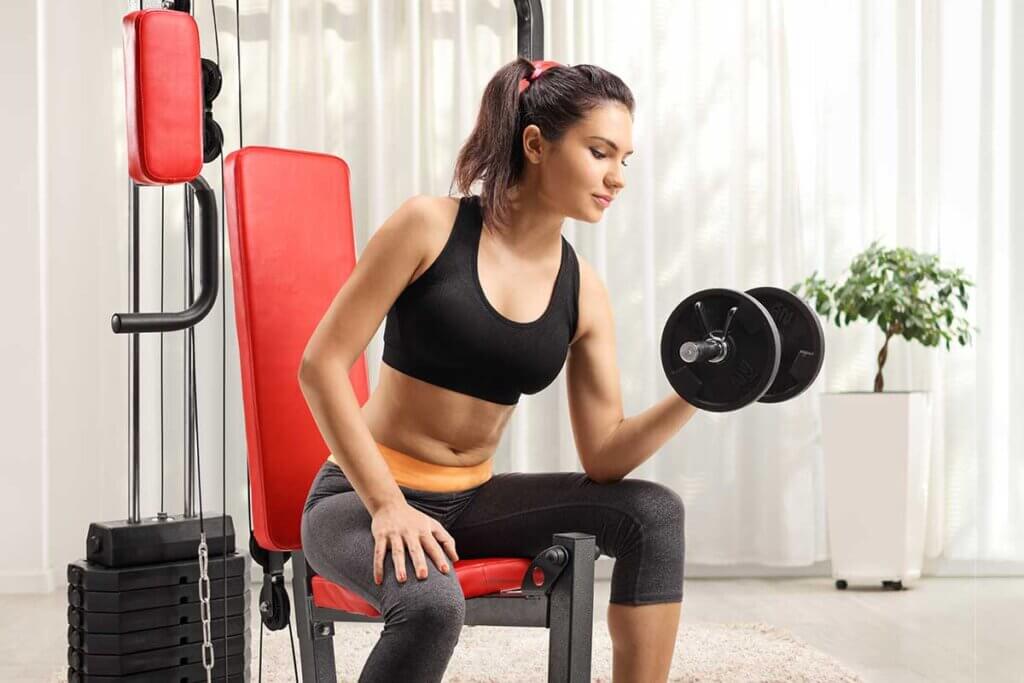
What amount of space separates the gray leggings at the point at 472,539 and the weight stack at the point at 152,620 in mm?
282

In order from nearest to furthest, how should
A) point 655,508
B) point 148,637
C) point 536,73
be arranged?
point 655,508, point 536,73, point 148,637

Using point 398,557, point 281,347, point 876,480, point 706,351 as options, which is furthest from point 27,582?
point 706,351

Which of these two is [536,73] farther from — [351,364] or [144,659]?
[144,659]

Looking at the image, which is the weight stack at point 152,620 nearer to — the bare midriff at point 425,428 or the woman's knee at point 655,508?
the bare midriff at point 425,428

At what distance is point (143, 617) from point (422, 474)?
486 mm

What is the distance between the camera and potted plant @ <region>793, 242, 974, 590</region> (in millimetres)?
3248

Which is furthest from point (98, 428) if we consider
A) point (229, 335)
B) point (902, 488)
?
point (902, 488)

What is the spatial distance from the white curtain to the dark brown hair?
6.38 feet

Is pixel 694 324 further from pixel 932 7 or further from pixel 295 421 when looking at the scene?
pixel 932 7

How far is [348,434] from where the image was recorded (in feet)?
4.51

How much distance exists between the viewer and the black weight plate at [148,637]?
1630 mm

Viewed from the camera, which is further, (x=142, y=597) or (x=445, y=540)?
(x=142, y=597)

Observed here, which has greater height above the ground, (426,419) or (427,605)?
(426,419)

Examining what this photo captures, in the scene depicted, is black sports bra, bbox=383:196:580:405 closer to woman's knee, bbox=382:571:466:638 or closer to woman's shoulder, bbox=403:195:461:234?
woman's shoulder, bbox=403:195:461:234
